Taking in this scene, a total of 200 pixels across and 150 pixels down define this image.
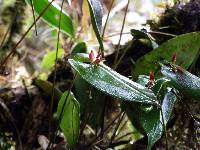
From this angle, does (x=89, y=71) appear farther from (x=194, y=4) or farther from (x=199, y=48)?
(x=194, y=4)

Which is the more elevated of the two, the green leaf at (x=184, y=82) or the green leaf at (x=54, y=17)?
the green leaf at (x=54, y=17)

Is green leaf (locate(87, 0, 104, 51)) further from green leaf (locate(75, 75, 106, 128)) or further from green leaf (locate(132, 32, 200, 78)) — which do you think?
green leaf (locate(75, 75, 106, 128))

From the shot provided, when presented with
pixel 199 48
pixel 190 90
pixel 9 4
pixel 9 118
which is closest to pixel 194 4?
pixel 199 48

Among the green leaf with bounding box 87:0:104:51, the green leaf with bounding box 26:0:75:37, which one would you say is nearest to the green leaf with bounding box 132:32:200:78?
the green leaf with bounding box 87:0:104:51

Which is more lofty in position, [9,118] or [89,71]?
[89,71]

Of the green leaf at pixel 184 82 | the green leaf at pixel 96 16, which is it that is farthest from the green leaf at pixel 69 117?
the green leaf at pixel 184 82

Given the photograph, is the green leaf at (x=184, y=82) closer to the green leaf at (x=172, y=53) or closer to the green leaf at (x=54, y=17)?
the green leaf at (x=172, y=53)

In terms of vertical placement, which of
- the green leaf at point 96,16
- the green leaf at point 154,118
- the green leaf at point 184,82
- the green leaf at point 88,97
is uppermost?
the green leaf at point 96,16
